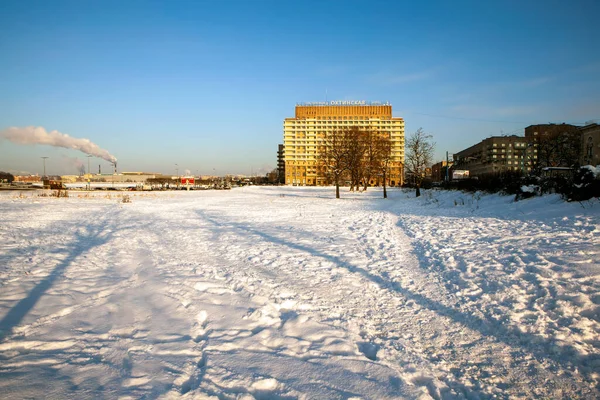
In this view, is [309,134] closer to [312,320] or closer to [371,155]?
[371,155]

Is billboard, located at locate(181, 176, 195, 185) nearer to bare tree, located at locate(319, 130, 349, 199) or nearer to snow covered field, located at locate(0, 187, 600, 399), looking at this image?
bare tree, located at locate(319, 130, 349, 199)

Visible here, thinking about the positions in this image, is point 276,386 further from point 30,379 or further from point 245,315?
point 30,379

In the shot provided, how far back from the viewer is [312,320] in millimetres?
4746

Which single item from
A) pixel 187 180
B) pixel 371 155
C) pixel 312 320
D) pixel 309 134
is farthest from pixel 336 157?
pixel 309 134

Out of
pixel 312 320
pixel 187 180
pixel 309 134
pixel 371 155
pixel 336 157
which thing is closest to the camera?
pixel 312 320

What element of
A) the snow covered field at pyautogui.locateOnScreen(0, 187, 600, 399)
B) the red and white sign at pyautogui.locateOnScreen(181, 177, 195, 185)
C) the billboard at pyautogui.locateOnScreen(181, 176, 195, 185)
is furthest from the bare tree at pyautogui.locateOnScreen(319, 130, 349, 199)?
the red and white sign at pyautogui.locateOnScreen(181, 177, 195, 185)

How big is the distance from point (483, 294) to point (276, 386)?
13.8 ft

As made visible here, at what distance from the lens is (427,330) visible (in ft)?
14.5

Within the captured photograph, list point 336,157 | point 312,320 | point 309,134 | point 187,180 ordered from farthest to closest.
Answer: point 309,134 → point 187,180 → point 336,157 → point 312,320

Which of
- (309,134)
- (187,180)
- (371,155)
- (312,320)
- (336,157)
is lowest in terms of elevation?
(312,320)

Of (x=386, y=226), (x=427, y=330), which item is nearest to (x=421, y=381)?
(x=427, y=330)

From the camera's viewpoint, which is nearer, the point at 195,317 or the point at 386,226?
the point at 195,317

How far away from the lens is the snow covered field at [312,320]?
10.8 ft

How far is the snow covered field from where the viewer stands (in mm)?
3289
